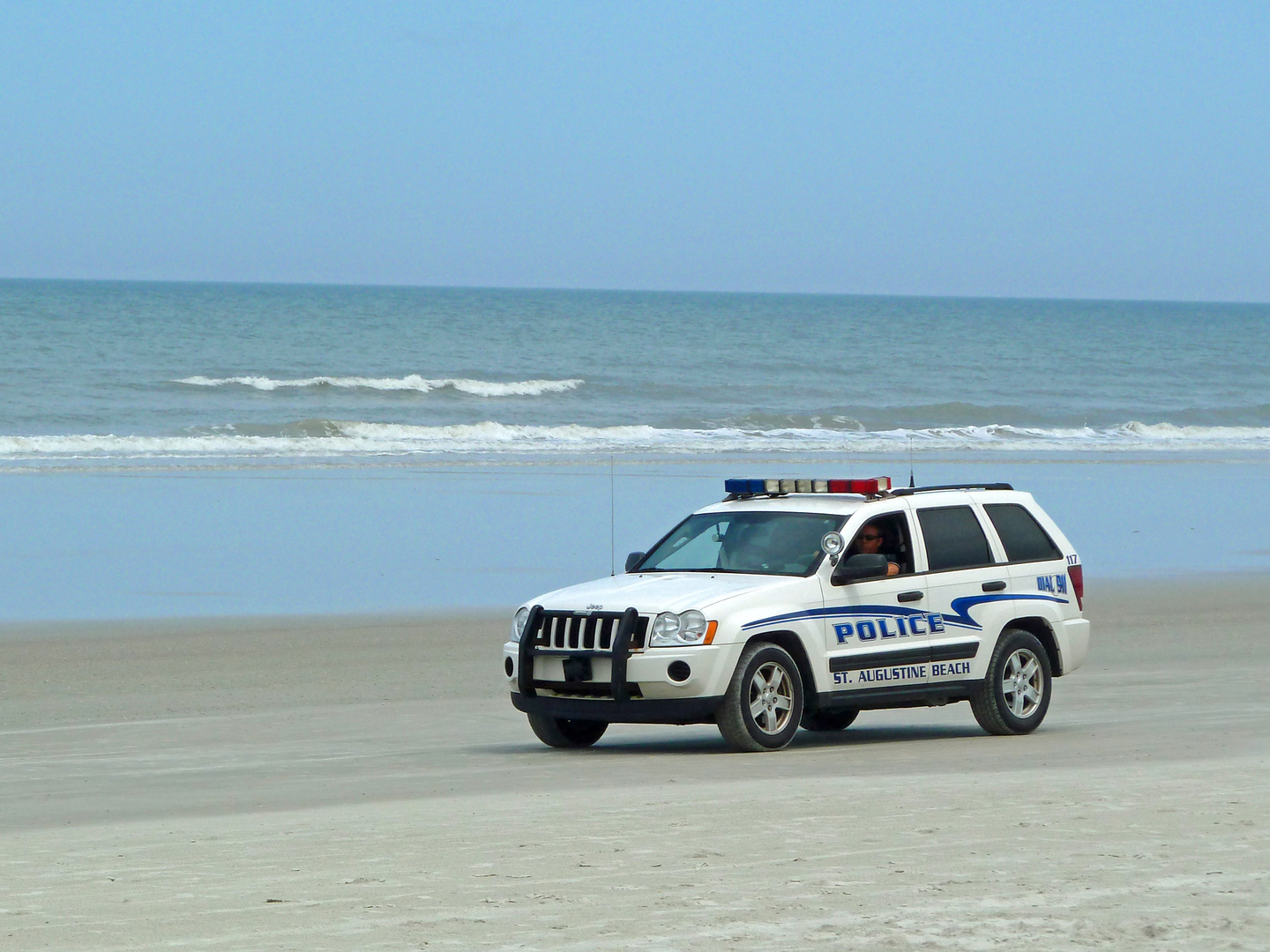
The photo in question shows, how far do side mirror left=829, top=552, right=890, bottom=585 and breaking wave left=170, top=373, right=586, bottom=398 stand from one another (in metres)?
45.4

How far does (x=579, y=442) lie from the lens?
141 ft

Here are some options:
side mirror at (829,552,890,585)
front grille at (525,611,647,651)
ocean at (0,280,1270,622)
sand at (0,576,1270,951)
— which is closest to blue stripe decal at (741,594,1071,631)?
side mirror at (829,552,890,585)

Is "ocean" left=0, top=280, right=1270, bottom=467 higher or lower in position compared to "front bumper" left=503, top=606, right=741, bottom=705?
higher

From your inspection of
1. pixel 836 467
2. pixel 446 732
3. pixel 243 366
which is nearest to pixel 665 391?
pixel 243 366

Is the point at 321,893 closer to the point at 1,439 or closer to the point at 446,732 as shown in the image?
the point at 446,732

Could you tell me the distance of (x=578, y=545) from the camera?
2116 cm

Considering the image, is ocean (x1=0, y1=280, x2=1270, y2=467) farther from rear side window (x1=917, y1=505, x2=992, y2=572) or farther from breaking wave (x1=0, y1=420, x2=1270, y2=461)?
rear side window (x1=917, y1=505, x2=992, y2=572)

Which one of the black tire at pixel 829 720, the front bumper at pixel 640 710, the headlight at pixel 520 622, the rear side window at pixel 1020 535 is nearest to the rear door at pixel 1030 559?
the rear side window at pixel 1020 535

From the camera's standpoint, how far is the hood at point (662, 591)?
9883 mm

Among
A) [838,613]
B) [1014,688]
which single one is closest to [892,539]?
[838,613]

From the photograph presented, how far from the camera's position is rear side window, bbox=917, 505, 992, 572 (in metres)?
10.9

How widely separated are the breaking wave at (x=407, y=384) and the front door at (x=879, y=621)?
4501cm

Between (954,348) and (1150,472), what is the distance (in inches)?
2079

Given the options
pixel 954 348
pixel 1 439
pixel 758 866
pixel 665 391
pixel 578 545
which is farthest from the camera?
pixel 954 348
